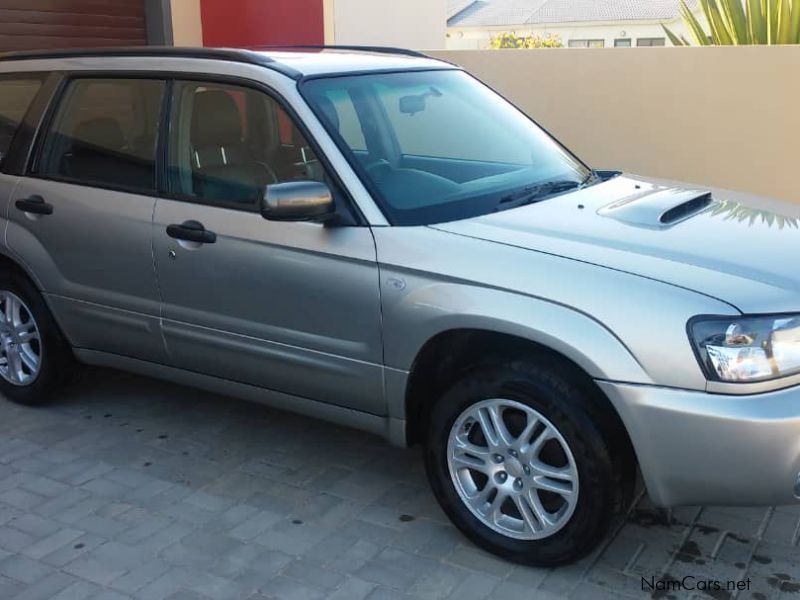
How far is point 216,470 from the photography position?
13.8ft

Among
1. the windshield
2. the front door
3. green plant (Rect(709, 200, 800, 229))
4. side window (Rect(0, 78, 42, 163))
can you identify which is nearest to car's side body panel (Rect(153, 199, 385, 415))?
the front door

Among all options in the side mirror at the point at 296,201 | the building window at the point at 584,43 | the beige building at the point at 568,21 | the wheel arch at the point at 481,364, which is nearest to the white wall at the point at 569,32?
the beige building at the point at 568,21

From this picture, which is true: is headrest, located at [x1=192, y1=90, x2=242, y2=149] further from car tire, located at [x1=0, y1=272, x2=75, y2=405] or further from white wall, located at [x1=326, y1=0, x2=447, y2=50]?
white wall, located at [x1=326, y1=0, x2=447, y2=50]

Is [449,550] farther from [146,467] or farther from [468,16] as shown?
[468,16]

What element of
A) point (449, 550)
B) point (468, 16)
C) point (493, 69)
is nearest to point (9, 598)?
point (449, 550)

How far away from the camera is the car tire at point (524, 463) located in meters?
3.09

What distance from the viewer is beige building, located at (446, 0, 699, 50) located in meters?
45.2

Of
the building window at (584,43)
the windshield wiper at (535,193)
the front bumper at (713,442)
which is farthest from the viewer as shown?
the building window at (584,43)

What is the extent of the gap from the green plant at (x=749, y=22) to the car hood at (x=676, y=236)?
14.9 feet

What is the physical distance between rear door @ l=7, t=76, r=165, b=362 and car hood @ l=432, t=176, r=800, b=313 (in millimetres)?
1572

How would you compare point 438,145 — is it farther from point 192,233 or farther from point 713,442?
point 713,442

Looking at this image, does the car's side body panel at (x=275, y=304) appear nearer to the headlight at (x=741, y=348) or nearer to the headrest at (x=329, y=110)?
the headrest at (x=329, y=110)

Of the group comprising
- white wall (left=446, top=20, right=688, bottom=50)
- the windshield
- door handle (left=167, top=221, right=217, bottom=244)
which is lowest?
door handle (left=167, top=221, right=217, bottom=244)

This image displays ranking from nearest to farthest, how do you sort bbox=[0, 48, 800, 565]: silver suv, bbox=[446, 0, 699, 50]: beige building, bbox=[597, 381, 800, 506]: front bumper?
bbox=[597, 381, 800, 506]: front bumper
bbox=[0, 48, 800, 565]: silver suv
bbox=[446, 0, 699, 50]: beige building
